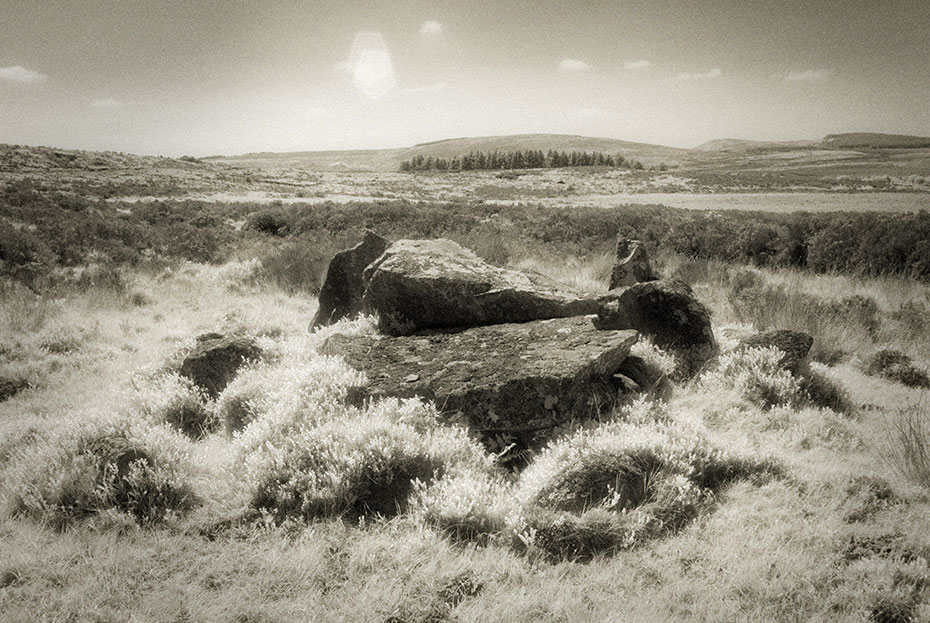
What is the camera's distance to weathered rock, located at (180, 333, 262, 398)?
5.98m

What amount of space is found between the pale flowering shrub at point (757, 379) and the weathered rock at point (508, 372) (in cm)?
120

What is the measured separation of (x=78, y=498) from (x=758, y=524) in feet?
16.6

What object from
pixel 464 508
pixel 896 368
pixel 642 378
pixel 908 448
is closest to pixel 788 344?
pixel 896 368

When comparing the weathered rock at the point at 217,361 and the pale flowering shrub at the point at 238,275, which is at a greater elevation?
the pale flowering shrub at the point at 238,275

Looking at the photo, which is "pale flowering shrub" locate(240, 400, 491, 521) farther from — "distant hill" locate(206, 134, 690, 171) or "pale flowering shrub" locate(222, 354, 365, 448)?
"distant hill" locate(206, 134, 690, 171)

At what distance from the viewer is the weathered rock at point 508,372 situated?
4664mm

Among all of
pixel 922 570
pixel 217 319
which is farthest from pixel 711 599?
pixel 217 319

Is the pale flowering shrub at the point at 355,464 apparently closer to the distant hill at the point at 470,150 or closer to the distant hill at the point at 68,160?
the distant hill at the point at 68,160

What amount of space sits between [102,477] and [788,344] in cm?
692

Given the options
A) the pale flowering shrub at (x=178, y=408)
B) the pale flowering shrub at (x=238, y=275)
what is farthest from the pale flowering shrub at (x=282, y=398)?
the pale flowering shrub at (x=238, y=275)

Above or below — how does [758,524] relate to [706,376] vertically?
below

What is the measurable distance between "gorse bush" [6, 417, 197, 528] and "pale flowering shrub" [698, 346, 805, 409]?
5443 mm

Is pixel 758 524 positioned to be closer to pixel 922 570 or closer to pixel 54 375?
pixel 922 570

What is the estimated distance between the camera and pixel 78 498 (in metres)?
3.68
